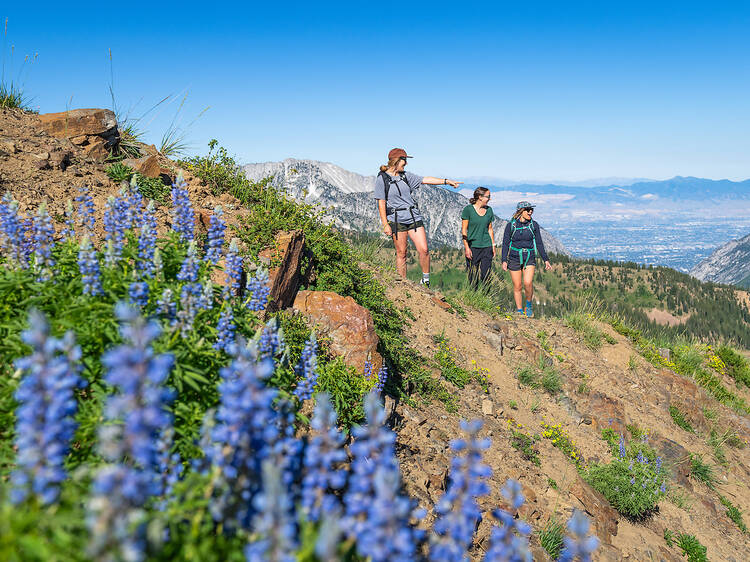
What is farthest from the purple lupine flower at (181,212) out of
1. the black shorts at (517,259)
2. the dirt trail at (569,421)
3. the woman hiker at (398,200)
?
the black shorts at (517,259)

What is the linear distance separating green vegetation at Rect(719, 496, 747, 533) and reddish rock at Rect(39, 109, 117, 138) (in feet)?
49.8

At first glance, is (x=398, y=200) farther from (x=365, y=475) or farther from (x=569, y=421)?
(x=365, y=475)

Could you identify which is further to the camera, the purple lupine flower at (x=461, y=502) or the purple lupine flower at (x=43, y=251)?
the purple lupine flower at (x=43, y=251)

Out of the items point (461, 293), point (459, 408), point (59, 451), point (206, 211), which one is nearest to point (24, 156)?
point (206, 211)

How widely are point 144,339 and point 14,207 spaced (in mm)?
3774

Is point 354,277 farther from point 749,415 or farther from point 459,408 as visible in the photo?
point 749,415

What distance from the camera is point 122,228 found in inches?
185

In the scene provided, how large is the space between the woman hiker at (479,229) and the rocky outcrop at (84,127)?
27.7ft

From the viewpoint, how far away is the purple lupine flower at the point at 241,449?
2.11m

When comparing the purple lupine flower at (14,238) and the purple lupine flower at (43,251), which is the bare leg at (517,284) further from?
the purple lupine flower at (14,238)

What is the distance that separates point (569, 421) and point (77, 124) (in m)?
12.1

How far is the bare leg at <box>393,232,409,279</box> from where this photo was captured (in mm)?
11402

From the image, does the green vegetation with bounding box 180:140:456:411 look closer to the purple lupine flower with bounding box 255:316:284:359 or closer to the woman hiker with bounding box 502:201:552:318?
the purple lupine flower with bounding box 255:316:284:359

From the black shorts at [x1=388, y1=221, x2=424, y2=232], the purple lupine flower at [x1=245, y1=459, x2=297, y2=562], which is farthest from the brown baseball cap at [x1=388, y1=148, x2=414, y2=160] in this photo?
the purple lupine flower at [x1=245, y1=459, x2=297, y2=562]
